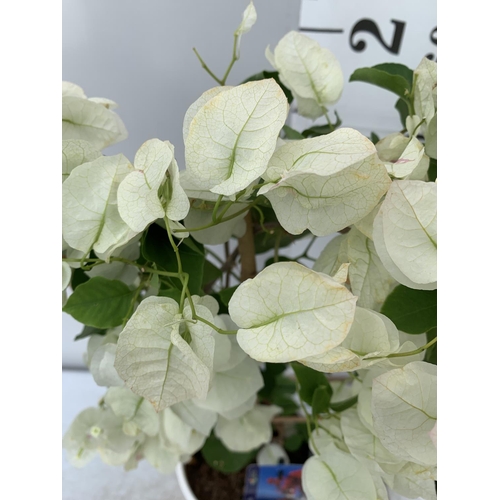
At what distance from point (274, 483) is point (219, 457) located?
8cm

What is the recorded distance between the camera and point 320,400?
0.38 m

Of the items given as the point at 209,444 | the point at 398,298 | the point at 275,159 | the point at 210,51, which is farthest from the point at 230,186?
the point at 209,444

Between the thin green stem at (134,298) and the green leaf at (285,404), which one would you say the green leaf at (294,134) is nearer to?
the thin green stem at (134,298)

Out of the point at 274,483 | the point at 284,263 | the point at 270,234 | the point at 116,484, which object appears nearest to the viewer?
the point at 284,263

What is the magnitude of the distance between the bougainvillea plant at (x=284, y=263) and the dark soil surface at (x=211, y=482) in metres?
0.26

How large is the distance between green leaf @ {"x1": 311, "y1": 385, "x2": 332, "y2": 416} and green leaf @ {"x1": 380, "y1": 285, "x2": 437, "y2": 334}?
11 cm

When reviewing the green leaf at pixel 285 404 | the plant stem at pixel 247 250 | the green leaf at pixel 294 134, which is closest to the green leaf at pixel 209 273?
the plant stem at pixel 247 250

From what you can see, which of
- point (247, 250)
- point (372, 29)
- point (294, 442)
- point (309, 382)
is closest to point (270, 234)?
point (247, 250)

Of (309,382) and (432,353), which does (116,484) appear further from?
(432,353)

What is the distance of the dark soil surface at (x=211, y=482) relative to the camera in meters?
0.62

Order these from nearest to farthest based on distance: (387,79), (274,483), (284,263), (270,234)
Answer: (284,263) < (387,79) < (270,234) < (274,483)
